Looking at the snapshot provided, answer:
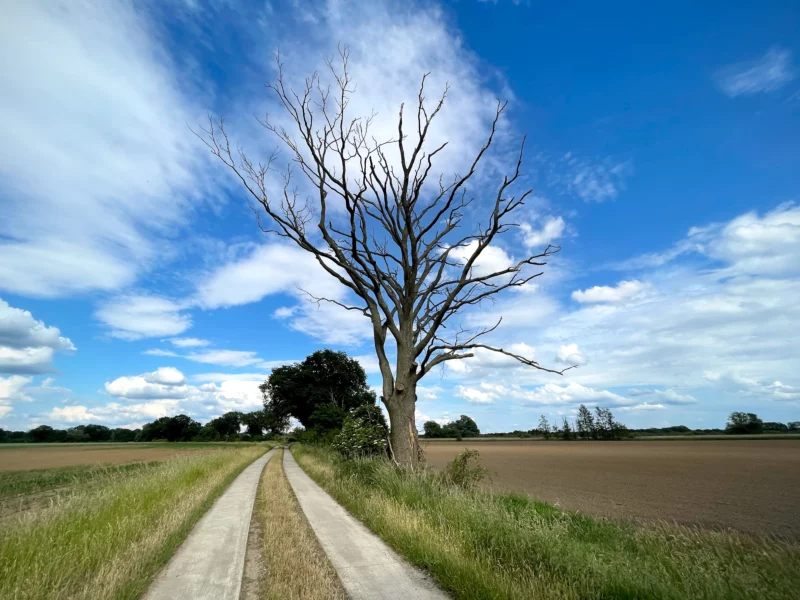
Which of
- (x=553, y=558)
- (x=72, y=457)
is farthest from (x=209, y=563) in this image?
(x=72, y=457)

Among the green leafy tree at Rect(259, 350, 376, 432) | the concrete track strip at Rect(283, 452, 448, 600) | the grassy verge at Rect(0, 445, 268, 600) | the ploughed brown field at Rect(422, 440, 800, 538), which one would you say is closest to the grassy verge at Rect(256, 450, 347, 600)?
the concrete track strip at Rect(283, 452, 448, 600)

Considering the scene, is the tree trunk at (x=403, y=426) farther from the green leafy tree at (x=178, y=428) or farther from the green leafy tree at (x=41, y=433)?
the green leafy tree at (x=41, y=433)

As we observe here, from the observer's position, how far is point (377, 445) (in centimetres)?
1492

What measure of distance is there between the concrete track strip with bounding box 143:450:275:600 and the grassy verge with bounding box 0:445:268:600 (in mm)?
183

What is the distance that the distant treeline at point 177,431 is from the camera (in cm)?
11544

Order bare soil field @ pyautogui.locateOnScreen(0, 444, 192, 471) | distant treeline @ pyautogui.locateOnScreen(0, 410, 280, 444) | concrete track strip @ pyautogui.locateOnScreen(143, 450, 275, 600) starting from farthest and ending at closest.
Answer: distant treeline @ pyautogui.locateOnScreen(0, 410, 280, 444) < bare soil field @ pyautogui.locateOnScreen(0, 444, 192, 471) < concrete track strip @ pyautogui.locateOnScreen(143, 450, 275, 600)

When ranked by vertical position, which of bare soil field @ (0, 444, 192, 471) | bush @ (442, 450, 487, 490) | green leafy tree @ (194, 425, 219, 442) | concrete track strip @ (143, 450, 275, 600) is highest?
green leafy tree @ (194, 425, 219, 442)

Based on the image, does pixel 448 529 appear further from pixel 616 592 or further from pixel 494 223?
pixel 494 223

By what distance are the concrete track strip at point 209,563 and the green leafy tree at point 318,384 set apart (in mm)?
48253

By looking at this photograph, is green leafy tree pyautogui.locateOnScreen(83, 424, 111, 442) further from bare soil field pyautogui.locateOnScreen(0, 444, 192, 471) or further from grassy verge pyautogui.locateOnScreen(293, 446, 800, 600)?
grassy verge pyautogui.locateOnScreen(293, 446, 800, 600)

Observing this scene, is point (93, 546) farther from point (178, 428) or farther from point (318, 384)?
point (178, 428)

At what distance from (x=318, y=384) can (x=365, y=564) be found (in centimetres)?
5500

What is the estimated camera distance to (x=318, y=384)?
5847 cm

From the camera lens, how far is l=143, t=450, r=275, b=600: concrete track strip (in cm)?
447
